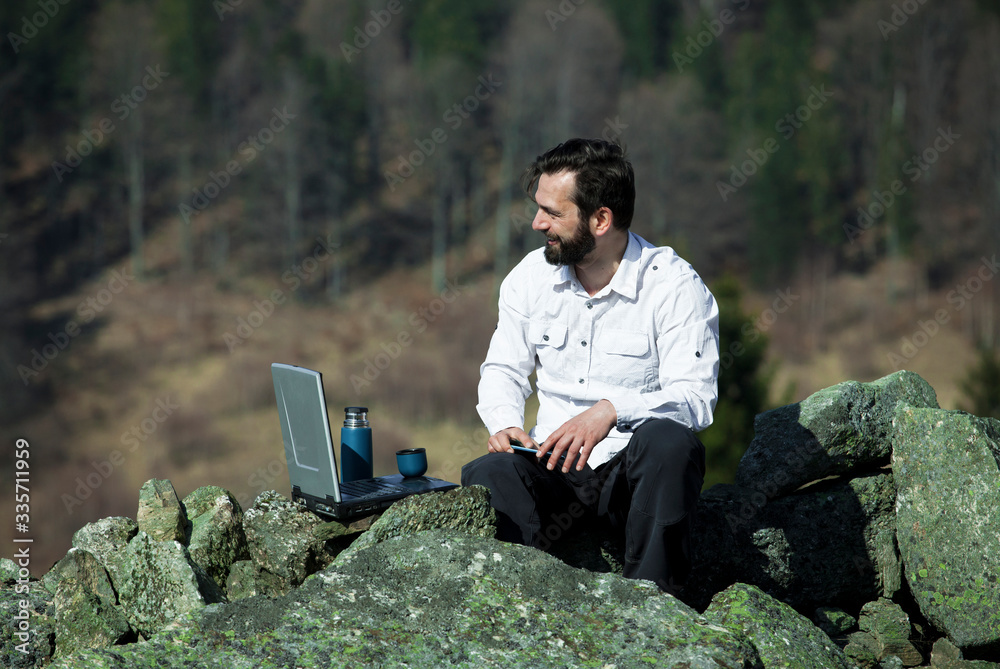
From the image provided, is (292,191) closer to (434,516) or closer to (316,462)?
(316,462)

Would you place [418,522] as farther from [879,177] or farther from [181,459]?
[879,177]

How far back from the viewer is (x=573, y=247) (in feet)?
12.7

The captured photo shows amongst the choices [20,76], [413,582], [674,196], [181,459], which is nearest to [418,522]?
[413,582]

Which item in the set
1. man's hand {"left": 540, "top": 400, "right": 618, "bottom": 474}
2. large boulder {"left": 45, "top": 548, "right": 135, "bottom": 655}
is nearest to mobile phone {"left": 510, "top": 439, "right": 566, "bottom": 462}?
man's hand {"left": 540, "top": 400, "right": 618, "bottom": 474}

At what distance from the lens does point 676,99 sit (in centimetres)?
3722

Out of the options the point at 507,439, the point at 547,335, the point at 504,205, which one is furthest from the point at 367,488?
the point at 504,205

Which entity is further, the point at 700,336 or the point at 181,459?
the point at 181,459

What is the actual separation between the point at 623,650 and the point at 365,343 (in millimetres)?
29402

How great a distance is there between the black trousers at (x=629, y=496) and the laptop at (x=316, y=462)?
0.24 m

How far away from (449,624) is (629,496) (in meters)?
1.12

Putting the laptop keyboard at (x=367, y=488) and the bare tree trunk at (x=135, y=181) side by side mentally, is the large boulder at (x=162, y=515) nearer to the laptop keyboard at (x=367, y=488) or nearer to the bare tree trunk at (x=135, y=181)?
the laptop keyboard at (x=367, y=488)

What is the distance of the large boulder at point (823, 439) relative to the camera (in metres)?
4.17

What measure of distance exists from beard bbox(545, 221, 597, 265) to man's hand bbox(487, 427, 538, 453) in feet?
2.37

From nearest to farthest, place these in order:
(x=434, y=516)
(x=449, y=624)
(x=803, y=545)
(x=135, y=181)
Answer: (x=449, y=624) < (x=434, y=516) < (x=803, y=545) < (x=135, y=181)
